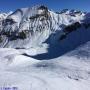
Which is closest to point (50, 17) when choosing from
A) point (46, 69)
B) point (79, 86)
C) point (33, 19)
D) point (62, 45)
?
point (33, 19)

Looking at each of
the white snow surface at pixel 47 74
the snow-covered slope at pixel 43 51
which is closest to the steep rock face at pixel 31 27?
the snow-covered slope at pixel 43 51

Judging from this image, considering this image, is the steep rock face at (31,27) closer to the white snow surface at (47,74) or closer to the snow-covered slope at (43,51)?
the snow-covered slope at (43,51)

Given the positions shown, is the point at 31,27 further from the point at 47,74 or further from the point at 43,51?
the point at 47,74

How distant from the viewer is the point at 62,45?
5059 centimetres

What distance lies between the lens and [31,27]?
6112 centimetres

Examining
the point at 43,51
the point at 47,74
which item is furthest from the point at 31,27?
the point at 47,74

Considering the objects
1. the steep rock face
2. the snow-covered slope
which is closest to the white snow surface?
the snow-covered slope

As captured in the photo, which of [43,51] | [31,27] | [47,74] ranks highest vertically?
[31,27]

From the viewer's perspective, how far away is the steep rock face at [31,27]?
56.4m

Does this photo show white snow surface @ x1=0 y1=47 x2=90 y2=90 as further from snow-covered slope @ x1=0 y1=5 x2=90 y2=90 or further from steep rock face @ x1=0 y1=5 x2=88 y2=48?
steep rock face @ x1=0 y1=5 x2=88 y2=48

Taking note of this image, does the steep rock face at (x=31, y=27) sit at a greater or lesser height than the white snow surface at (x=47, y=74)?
greater

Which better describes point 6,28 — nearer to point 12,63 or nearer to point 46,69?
point 12,63

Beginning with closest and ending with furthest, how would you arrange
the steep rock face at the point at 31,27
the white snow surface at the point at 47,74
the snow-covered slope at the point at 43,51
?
the white snow surface at the point at 47,74, the snow-covered slope at the point at 43,51, the steep rock face at the point at 31,27

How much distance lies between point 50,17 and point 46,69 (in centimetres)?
4205
